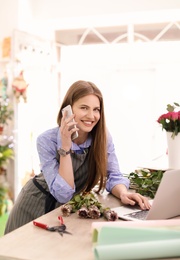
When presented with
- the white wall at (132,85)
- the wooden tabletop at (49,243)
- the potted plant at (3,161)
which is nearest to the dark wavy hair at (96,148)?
the wooden tabletop at (49,243)

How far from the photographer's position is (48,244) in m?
1.06

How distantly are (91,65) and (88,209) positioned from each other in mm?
4418

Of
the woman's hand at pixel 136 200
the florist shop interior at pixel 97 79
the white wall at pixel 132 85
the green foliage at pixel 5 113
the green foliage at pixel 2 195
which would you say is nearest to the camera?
the woman's hand at pixel 136 200

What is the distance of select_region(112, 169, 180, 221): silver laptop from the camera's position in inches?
49.2

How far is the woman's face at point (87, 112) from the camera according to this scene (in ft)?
5.58

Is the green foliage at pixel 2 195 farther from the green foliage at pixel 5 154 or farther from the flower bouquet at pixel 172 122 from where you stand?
the flower bouquet at pixel 172 122

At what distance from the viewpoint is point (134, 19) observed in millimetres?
5234

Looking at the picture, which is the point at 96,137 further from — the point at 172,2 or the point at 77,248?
the point at 172,2

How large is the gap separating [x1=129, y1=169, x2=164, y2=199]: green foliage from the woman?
3.1 inches

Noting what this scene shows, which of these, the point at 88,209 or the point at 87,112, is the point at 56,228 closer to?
the point at 88,209

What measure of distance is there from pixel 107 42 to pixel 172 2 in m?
1.00

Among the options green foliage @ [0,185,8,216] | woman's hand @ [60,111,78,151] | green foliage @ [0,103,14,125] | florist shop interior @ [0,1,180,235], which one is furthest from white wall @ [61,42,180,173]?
woman's hand @ [60,111,78,151]

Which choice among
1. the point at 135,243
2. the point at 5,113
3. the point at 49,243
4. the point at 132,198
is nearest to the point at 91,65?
the point at 5,113

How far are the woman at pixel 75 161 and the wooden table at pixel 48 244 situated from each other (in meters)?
0.39
